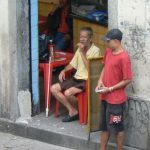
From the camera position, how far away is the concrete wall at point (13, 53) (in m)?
7.96

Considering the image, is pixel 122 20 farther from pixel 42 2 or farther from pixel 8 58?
pixel 42 2

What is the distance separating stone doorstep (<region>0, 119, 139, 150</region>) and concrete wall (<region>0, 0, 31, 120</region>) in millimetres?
155

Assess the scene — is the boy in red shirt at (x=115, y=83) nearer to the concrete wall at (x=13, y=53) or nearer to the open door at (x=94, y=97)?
the open door at (x=94, y=97)

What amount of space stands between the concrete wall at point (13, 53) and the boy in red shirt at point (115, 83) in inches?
63.9

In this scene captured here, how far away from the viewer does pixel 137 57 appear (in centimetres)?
676

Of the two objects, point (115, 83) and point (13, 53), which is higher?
point (13, 53)

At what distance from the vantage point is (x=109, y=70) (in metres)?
6.65

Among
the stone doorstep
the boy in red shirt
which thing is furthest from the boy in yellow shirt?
the boy in red shirt

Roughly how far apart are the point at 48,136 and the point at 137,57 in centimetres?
180

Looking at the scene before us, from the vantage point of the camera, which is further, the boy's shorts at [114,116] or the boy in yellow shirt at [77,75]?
the boy in yellow shirt at [77,75]

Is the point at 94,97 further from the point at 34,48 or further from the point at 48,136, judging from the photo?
the point at 34,48

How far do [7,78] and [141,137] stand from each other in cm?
217

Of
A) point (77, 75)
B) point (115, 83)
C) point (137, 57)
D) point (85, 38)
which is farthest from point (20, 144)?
point (137, 57)

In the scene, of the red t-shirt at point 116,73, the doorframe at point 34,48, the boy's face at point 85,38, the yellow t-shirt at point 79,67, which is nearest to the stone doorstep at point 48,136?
the doorframe at point 34,48
